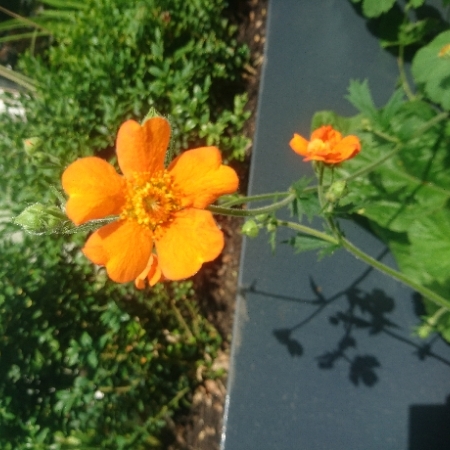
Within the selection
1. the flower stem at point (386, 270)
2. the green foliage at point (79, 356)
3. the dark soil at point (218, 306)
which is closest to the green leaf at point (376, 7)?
the dark soil at point (218, 306)

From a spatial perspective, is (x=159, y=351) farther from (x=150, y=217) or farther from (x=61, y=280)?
(x=150, y=217)

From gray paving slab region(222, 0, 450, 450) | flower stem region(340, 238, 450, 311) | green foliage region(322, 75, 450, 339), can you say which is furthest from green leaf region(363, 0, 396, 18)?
flower stem region(340, 238, 450, 311)

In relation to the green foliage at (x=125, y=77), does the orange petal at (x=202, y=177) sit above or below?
below

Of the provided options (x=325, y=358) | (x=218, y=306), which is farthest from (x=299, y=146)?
(x=218, y=306)

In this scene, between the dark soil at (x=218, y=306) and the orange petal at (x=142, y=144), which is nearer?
the orange petal at (x=142, y=144)

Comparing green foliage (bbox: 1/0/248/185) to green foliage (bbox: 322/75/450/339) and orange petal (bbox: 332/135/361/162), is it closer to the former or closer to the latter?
green foliage (bbox: 322/75/450/339)

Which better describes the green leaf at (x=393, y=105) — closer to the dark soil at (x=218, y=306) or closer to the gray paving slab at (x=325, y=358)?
the gray paving slab at (x=325, y=358)

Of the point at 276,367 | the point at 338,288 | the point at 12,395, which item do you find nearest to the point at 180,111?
the point at 338,288
